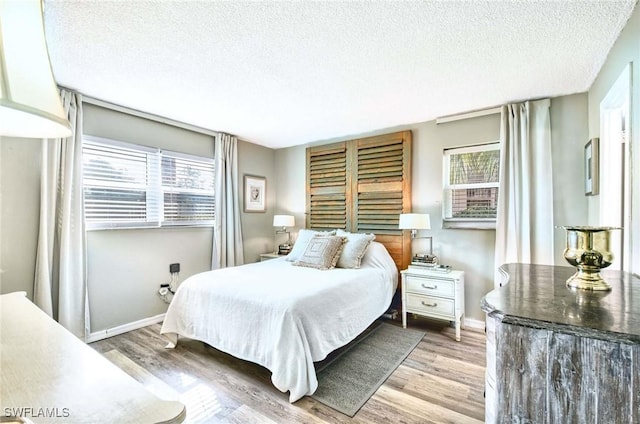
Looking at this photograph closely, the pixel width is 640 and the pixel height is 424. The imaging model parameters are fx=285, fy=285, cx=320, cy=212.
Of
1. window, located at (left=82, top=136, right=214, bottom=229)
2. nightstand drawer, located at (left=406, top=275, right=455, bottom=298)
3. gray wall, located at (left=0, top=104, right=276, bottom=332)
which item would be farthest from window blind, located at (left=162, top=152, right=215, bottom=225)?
nightstand drawer, located at (left=406, top=275, right=455, bottom=298)

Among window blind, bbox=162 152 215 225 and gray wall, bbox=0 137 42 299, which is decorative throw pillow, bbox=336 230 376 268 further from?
gray wall, bbox=0 137 42 299

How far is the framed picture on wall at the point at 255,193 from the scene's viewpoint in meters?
4.30

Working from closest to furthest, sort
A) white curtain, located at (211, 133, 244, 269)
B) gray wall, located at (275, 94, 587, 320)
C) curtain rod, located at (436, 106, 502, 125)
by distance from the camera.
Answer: gray wall, located at (275, 94, 587, 320)
curtain rod, located at (436, 106, 502, 125)
white curtain, located at (211, 133, 244, 269)

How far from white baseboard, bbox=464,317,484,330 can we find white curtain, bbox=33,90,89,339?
3.87 m

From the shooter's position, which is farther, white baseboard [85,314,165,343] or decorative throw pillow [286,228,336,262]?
decorative throw pillow [286,228,336,262]

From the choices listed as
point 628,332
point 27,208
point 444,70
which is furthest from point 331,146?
point 628,332

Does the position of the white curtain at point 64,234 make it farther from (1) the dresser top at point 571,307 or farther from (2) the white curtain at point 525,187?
(2) the white curtain at point 525,187

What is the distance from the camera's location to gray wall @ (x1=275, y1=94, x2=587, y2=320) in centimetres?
268

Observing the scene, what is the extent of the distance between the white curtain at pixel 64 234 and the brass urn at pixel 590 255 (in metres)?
3.63

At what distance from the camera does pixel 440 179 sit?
3369mm

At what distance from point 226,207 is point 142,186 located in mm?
1020

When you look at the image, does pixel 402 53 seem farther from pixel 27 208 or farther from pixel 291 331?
pixel 27 208

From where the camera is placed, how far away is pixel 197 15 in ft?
5.21

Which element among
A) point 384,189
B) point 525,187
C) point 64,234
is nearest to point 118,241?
point 64,234
